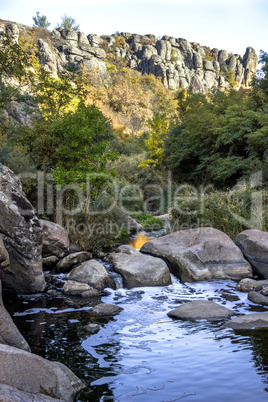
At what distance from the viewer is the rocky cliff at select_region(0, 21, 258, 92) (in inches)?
1828

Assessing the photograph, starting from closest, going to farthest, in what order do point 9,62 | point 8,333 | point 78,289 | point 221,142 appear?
1. point 8,333
2. point 78,289
3. point 9,62
4. point 221,142

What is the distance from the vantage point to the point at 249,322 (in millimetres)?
4957

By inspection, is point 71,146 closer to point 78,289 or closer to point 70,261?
point 70,261

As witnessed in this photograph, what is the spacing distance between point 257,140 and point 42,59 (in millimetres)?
32910

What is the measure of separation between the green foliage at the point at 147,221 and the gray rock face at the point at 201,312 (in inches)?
340

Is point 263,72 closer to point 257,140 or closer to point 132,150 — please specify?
point 257,140

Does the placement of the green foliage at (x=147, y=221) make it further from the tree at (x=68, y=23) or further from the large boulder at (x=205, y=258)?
the tree at (x=68, y=23)

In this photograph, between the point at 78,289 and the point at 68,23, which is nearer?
the point at 78,289

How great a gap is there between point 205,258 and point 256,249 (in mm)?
1190

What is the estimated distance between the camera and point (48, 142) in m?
11.6

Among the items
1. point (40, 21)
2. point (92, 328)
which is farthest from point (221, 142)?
point (40, 21)

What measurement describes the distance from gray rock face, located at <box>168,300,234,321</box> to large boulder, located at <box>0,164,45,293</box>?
266cm

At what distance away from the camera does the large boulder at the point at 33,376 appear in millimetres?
2811

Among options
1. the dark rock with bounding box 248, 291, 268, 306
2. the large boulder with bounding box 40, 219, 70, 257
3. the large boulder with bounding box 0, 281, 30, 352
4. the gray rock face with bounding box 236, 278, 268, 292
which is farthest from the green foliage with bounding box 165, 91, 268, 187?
the large boulder with bounding box 0, 281, 30, 352
